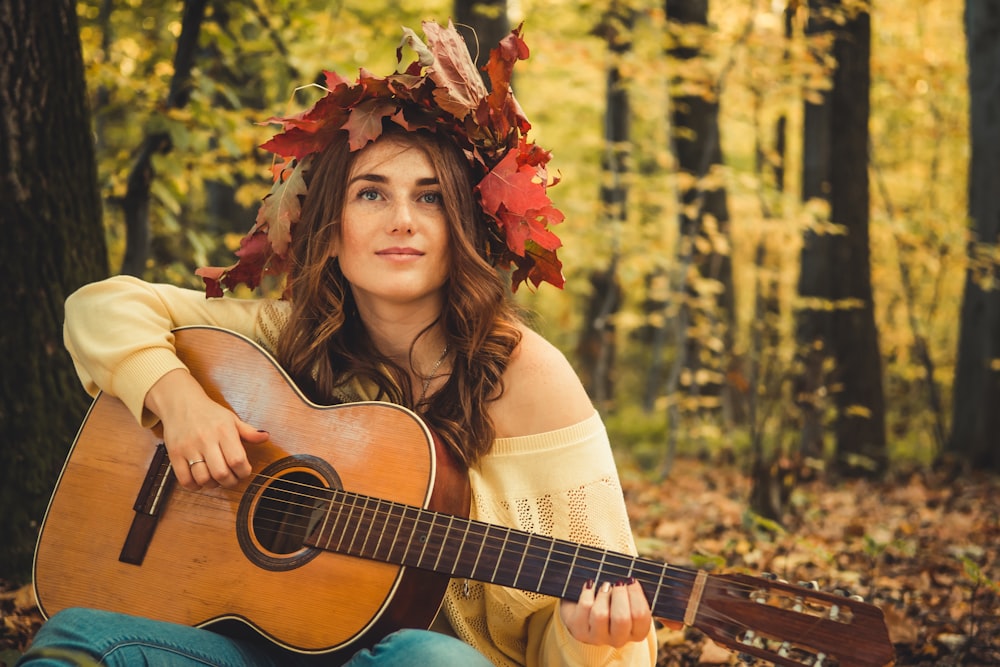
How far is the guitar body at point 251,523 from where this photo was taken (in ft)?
7.18

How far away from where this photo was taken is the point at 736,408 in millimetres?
13344

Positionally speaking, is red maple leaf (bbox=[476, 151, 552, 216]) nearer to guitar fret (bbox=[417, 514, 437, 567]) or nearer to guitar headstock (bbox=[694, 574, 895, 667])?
guitar fret (bbox=[417, 514, 437, 567])

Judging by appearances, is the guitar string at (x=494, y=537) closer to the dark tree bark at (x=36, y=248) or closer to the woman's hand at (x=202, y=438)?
the woman's hand at (x=202, y=438)

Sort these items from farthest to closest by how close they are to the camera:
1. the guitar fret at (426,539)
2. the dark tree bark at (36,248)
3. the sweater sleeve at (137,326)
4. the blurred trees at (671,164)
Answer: the blurred trees at (671,164) → the dark tree bark at (36,248) → the sweater sleeve at (137,326) → the guitar fret at (426,539)

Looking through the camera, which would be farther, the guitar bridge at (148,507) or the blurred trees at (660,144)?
the blurred trees at (660,144)

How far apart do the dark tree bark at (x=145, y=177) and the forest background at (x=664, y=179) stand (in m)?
0.04

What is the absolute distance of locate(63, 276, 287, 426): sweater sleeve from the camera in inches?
98.9

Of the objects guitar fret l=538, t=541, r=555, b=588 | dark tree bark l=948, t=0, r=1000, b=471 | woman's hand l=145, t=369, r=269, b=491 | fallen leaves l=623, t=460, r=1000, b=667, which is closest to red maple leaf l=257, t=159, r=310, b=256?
woman's hand l=145, t=369, r=269, b=491

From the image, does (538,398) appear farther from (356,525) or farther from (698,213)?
(698,213)

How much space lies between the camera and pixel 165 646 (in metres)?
2.09

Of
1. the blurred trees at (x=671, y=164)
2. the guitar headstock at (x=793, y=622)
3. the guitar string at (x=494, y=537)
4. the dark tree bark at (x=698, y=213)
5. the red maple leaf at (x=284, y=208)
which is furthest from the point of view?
the dark tree bark at (x=698, y=213)

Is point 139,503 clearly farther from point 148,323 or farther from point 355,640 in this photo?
point 355,640

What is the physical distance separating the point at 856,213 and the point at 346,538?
7589mm

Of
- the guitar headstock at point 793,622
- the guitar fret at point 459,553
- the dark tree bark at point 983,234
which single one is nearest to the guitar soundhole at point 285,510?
the guitar fret at point 459,553
